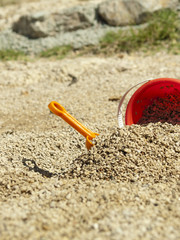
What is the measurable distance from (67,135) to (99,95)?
1.28m

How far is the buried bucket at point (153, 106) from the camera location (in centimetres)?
281

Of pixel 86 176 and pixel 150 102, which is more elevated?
pixel 150 102

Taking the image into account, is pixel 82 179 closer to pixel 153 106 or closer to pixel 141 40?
pixel 153 106

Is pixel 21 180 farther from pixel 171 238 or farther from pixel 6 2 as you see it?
pixel 6 2

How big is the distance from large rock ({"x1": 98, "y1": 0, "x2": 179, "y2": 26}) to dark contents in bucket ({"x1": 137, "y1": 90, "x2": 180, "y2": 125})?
376cm

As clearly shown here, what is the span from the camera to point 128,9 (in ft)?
20.6

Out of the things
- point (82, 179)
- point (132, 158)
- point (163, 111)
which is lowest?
point (82, 179)

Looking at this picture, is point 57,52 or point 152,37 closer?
point 152,37

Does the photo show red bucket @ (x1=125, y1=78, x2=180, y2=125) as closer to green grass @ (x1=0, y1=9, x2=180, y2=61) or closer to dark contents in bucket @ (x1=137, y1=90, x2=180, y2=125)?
dark contents in bucket @ (x1=137, y1=90, x2=180, y2=125)

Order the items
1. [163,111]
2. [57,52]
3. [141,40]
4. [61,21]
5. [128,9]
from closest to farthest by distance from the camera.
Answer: [163,111] < [141,40] < [57,52] < [128,9] < [61,21]

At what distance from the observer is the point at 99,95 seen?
4.24 metres

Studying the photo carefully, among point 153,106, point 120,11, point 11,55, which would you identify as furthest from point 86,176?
point 120,11

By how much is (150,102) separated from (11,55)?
3951 mm

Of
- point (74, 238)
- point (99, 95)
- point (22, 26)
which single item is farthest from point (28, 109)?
point (22, 26)
